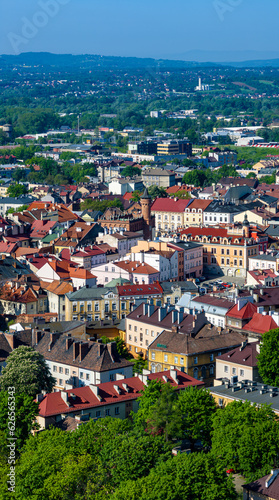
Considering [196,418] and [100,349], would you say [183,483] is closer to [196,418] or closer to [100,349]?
[196,418]

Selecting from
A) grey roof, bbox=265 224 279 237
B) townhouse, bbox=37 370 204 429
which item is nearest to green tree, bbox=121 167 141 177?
grey roof, bbox=265 224 279 237

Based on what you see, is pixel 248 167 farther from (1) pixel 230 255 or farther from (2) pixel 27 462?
(2) pixel 27 462

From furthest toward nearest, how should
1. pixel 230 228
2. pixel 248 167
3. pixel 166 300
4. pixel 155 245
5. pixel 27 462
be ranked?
pixel 248 167
pixel 230 228
pixel 155 245
pixel 166 300
pixel 27 462

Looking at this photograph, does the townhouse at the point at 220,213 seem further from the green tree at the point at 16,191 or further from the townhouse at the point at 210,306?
the townhouse at the point at 210,306

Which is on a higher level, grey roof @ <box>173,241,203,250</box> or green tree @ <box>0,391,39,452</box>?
green tree @ <box>0,391,39,452</box>

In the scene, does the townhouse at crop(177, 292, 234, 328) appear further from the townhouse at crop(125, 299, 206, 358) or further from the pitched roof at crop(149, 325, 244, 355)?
the pitched roof at crop(149, 325, 244, 355)

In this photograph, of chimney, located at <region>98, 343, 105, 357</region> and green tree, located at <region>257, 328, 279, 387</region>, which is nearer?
green tree, located at <region>257, 328, 279, 387</region>

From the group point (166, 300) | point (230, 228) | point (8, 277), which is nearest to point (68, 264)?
point (8, 277)
